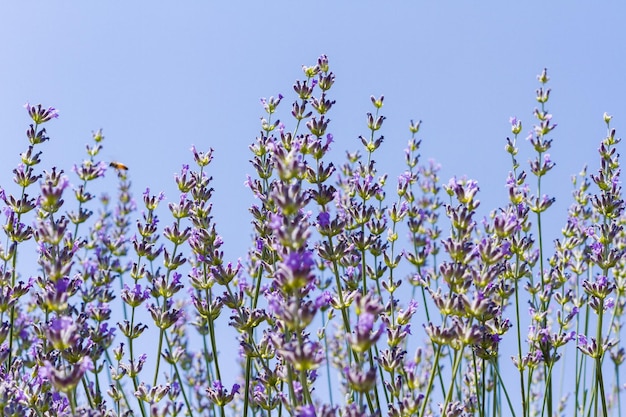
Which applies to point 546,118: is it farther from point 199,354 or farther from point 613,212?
point 199,354

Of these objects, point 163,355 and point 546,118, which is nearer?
point 163,355

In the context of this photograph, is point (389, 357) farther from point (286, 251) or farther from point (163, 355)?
point (163, 355)

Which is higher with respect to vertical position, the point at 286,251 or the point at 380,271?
A: the point at 380,271

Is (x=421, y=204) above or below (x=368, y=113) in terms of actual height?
above

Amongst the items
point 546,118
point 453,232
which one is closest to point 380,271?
point 453,232

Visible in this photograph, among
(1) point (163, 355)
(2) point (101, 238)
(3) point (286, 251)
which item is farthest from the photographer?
(2) point (101, 238)

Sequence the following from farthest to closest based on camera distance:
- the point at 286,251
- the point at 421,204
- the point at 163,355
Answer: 1. the point at 421,204
2. the point at 163,355
3. the point at 286,251

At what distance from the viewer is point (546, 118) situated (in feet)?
14.1

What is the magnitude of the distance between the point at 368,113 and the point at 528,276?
1.23 m

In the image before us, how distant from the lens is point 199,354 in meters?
5.96

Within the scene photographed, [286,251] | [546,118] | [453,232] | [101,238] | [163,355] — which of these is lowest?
[286,251]

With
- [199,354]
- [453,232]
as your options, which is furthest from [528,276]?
[199,354]

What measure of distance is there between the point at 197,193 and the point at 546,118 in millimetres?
2097

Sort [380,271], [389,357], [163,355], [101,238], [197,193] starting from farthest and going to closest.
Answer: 1. [101,238]
2. [163,355]
3. [380,271]
4. [197,193]
5. [389,357]
